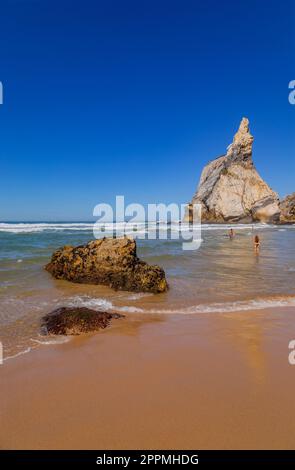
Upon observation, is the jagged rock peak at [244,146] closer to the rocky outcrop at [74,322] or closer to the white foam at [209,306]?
the white foam at [209,306]

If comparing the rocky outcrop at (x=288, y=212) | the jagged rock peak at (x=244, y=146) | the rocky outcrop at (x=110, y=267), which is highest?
the jagged rock peak at (x=244, y=146)

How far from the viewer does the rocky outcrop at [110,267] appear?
8641mm

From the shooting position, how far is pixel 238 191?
78.6 metres

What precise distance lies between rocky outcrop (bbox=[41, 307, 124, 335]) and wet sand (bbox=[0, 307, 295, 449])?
0.30 metres

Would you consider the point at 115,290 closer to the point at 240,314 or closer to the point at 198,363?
the point at 240,314

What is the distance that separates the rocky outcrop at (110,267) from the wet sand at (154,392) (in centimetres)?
346

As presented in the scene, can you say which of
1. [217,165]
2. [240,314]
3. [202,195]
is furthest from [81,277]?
[217,165]

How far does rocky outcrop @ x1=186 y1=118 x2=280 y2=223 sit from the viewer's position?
76.1m

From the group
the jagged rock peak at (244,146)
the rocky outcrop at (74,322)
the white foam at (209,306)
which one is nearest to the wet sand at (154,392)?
the rocky outcrop at (74,322)

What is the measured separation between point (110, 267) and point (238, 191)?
7436 cm

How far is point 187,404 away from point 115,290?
5786 millimetres

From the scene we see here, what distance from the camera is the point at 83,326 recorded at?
17.3ft

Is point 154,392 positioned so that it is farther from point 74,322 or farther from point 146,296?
point 146,296

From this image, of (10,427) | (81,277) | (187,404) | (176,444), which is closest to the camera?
(176,444)
